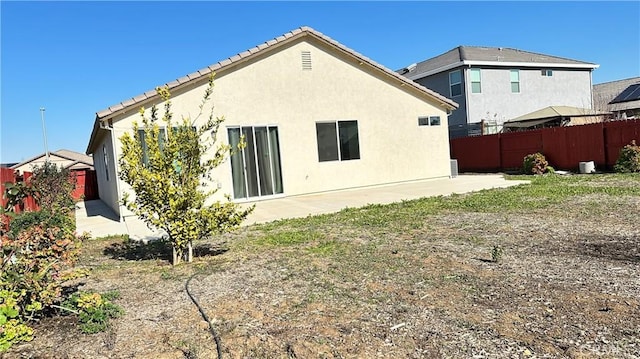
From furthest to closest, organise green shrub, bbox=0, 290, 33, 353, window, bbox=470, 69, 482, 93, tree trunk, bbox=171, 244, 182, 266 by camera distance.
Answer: window, bbox=470, 69, 482, 93 → tree trunk, bbox=171, 244, 182, 266 → green shrub, bbox=0, 290, 33, 353

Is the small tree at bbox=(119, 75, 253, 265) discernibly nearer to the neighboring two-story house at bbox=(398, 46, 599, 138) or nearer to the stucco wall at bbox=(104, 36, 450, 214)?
the stucco wall at bbox=(104, 36, 450, 214)

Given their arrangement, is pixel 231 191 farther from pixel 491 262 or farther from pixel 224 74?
pixel 491 262

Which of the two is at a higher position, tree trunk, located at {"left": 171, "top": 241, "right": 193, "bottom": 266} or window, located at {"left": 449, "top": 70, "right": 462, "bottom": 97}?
window, located at {"left": 449, "top": 70, "right": 462, "bottom": 97}

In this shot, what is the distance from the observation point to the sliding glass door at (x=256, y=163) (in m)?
13.4

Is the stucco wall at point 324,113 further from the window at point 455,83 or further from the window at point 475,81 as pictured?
the window at point 475,81

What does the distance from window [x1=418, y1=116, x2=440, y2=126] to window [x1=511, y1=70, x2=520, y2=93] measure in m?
13.4

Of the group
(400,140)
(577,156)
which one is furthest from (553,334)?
(577,156)

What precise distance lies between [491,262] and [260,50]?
10.3 metres

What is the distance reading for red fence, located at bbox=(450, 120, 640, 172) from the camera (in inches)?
666

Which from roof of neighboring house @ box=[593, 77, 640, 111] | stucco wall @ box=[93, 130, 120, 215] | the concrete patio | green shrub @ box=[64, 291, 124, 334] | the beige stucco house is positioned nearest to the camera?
green shrub @ box=[64, 291, 124, 334]

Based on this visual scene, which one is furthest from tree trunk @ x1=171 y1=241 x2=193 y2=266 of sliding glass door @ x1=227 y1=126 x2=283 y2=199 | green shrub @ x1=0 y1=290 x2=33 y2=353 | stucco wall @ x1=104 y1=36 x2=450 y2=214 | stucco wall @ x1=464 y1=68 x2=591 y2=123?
stucco wall @ x1=464 y1=68 x2=591 y2=123

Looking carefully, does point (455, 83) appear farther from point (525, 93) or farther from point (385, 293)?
point (385, 293)

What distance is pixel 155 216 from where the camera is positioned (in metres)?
6.25

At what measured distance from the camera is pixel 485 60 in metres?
26.2
